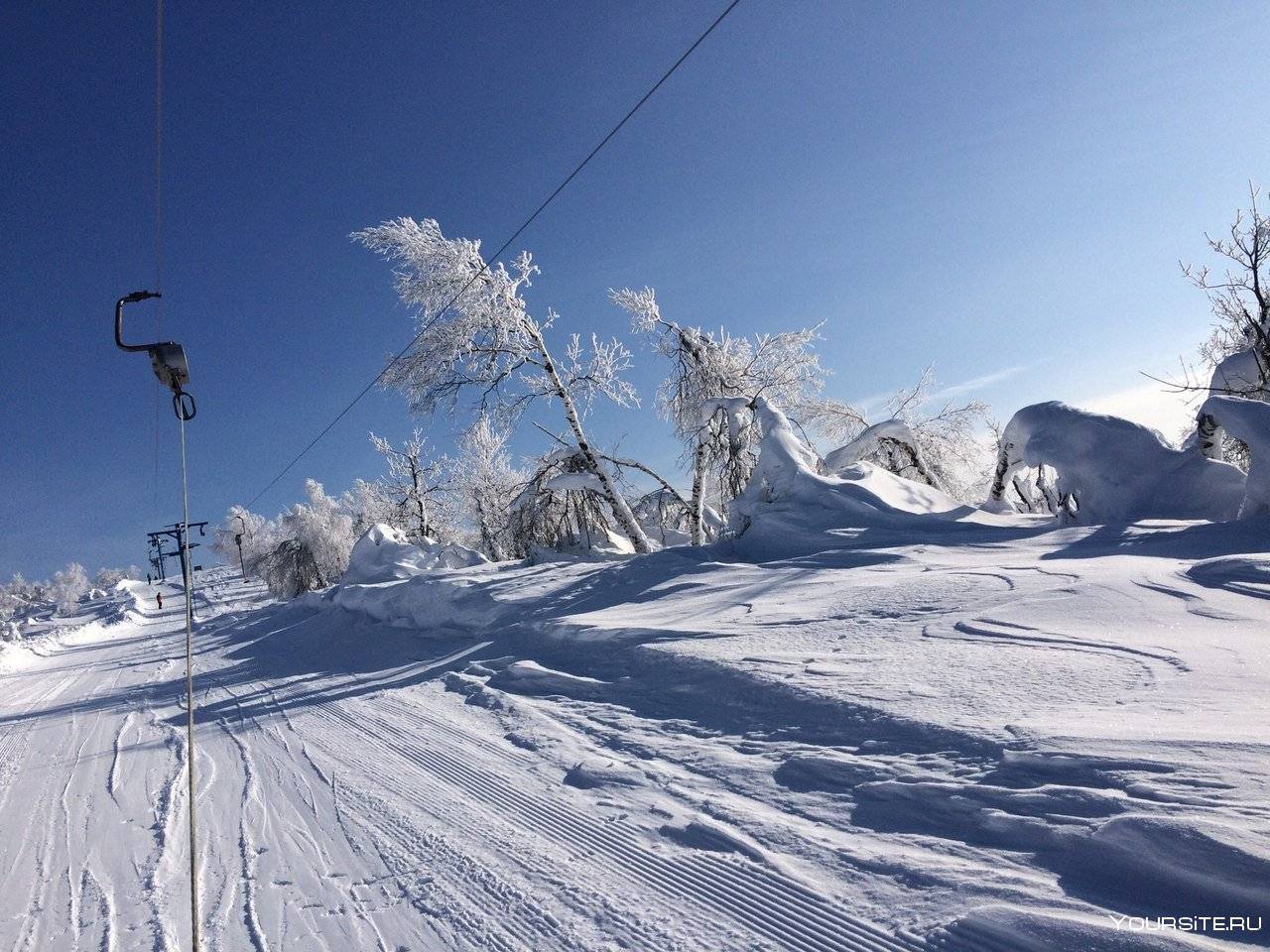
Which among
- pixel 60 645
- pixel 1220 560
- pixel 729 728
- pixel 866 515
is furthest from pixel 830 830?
pixel 60 645

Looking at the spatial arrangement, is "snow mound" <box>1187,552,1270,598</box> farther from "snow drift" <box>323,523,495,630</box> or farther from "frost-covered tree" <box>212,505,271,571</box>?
"frost-covered tree" <box>212,505,271,571</box>

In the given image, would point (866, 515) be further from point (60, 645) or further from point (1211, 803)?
point (60, 645)

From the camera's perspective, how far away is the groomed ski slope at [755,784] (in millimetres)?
2092

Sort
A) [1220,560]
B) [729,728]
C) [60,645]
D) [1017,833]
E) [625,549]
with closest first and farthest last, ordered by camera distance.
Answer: [1017,833] < [729,728] < [1220,560] < [625,549] < [60,645]

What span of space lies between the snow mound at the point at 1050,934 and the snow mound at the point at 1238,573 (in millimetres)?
3731

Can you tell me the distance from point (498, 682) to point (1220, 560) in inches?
232

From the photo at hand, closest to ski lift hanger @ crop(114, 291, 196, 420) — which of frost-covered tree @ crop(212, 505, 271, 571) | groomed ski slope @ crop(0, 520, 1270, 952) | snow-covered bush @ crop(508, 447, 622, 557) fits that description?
groomed ski slope @ crop(0, 520, 1270, 952)

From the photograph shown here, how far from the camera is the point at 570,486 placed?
12945 mm

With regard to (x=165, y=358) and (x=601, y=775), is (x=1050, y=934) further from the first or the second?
(x=165, y=358)

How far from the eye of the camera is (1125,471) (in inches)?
287

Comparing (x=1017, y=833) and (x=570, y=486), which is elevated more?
(x=570, y=486)

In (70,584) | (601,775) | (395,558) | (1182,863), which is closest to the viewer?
(1182,863)

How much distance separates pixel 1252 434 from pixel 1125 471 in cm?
119

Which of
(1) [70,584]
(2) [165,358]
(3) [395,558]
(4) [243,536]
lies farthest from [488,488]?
(1) [70,584]
